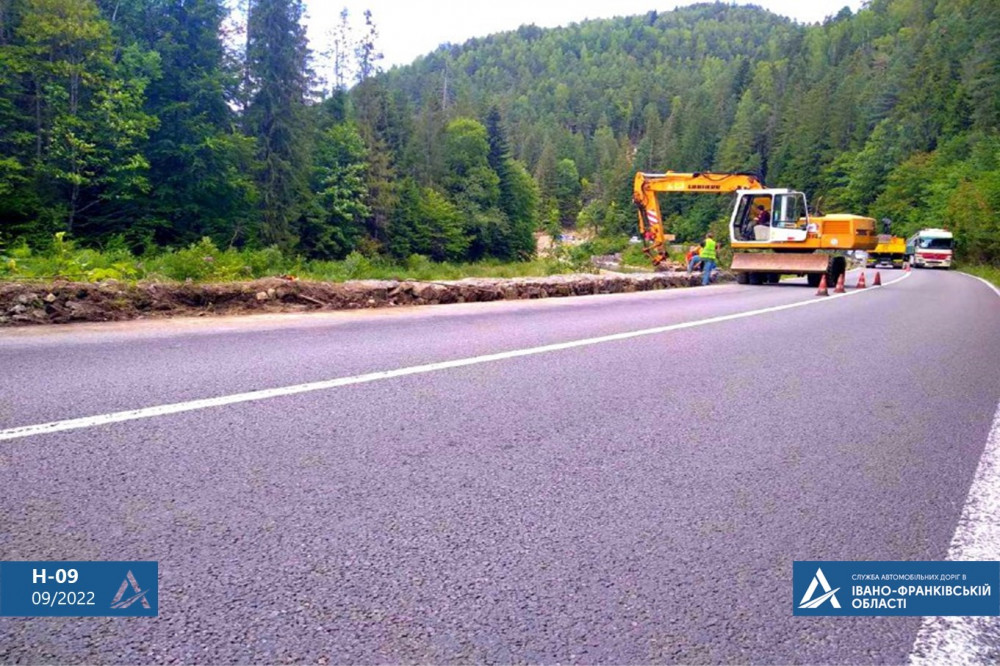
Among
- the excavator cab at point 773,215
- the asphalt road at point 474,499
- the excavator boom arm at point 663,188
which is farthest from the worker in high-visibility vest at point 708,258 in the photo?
the asphalt road at point 474,499

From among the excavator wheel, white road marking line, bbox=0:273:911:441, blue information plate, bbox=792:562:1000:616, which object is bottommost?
blue information plate, bbox=792:562:1000:616

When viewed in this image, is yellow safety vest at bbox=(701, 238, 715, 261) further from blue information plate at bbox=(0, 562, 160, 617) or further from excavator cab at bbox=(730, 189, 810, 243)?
blue information plate at bbox=(0, 562, 160, 617)

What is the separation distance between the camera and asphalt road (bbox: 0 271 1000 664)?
6.45 feet

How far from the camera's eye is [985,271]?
4081 cm

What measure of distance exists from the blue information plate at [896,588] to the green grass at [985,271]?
33.8m

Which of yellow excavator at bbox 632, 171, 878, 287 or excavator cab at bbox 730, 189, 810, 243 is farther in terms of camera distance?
excavator cab at bbox 730, 189, 810, 243

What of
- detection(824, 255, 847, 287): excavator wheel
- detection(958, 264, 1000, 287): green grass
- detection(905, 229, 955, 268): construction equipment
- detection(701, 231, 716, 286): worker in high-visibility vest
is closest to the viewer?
detection(824, 255, 847, 287): excavator wheel

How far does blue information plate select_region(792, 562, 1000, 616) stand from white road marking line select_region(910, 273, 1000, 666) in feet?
0.21

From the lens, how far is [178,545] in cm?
237

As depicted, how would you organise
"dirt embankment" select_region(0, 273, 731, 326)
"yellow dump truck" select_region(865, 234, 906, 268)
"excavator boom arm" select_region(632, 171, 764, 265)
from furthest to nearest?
"yellow dump truck" select_region(865, 234, 906, 268) < "excavator boom arm" select_region(632, 171, 764, 265) < "dirt embankment" select_region(0, 273, 731, 326)

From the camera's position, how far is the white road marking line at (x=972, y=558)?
1964 mm

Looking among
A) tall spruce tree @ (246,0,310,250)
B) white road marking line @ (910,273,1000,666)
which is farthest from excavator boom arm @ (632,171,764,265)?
white road marking line @ (910,273,1000,666)

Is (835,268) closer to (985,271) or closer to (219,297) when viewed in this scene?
(219,297)

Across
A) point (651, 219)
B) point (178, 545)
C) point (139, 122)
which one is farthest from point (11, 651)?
point (139, 122)
